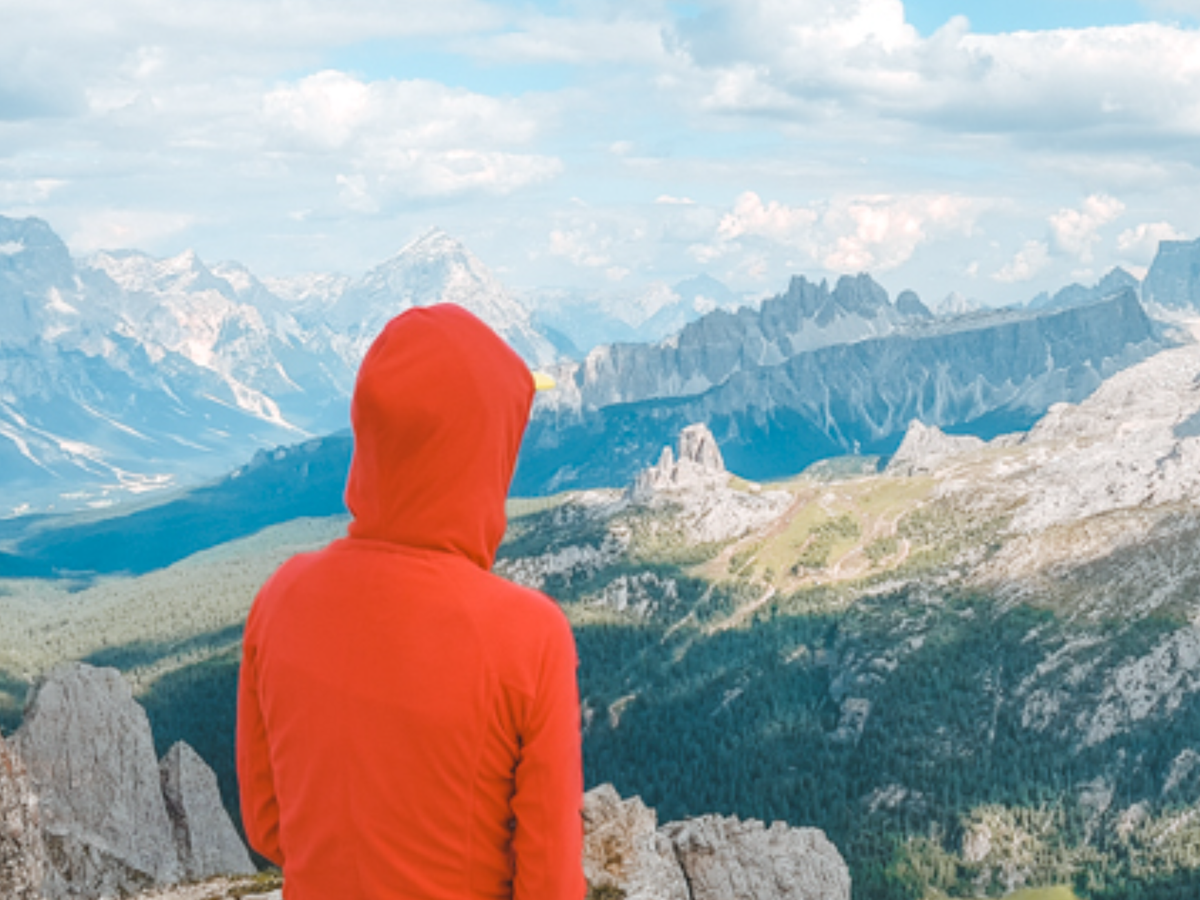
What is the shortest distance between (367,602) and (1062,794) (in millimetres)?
159897

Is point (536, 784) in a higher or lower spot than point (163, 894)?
higher

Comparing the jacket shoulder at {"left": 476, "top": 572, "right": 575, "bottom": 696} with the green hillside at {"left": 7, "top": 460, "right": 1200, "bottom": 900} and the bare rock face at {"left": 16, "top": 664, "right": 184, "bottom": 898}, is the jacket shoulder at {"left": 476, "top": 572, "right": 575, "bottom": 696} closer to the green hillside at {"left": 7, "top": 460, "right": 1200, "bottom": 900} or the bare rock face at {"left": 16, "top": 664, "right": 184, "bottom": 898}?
the bare rock face at {"left": 16, "top": 664, "right": 184, "bottom": 898}

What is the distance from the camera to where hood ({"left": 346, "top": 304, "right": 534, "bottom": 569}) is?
6.83 metres

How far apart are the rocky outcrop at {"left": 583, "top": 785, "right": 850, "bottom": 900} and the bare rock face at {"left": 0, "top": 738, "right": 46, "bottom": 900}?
1468 cm

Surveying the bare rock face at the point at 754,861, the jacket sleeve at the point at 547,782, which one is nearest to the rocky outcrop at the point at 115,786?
the bare rock face at the point at 754,861

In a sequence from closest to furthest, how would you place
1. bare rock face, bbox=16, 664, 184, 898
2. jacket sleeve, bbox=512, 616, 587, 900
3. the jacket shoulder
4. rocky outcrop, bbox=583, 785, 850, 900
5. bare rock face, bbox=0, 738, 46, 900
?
1. the jacket shoulder
2. jacket sleeve, bbox=512, 616, 587, 900
3. bare rock face, bbox=0, 738, 46, 900
4. rocky outcrop, bbox=583, 785, 850, 900
5. bare rock face, bbox=16, 664, 184, 898

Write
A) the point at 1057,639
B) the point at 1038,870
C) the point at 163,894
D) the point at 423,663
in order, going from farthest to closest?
the point at 1057,639 < the point at 1038,870 < the point at 163,894 < the point at 423,663

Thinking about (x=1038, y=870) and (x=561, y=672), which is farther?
(x=1038, y=870)

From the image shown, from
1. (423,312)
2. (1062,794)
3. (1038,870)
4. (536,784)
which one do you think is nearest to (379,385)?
(423,312)

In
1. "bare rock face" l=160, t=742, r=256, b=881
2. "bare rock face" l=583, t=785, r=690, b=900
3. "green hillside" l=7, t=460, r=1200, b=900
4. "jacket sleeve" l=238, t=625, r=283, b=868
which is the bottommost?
"green hillside" l=7, t=460, r=1200, b=900

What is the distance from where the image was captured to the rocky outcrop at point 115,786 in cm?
6711

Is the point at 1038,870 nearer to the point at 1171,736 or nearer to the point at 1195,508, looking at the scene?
the point at 1171,736

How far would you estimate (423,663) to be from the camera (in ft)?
22.0

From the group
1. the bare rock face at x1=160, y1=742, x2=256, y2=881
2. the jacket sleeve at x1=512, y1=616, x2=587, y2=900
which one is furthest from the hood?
the bare rock face at x1=160, y1=742, x2=256, y2=881
